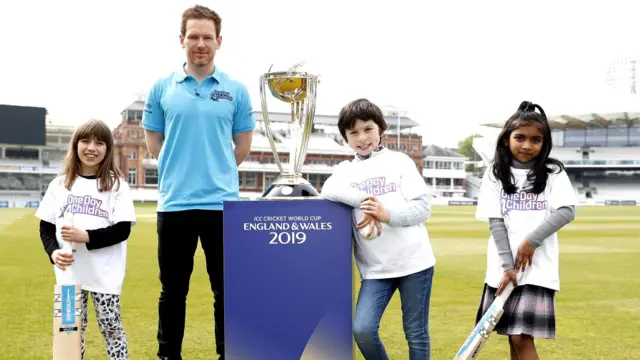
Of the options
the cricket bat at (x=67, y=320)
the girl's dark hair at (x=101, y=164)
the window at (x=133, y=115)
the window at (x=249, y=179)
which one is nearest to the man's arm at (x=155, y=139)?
the girl's dark hair at (x=101, y=164)

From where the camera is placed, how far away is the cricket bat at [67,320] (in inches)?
95.2

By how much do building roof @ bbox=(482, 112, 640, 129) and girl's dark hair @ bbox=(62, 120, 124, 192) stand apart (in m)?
50.6

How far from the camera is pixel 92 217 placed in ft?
8.63

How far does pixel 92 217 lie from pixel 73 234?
0.15 metres

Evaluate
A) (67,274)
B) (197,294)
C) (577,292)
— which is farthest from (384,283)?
(577,292)

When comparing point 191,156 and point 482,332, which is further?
point 191,156

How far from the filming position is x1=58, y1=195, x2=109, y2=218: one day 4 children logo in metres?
2.63

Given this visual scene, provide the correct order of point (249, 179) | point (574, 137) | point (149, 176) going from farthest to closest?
point (574, 137) → point (249, 179) → point (149, 176)

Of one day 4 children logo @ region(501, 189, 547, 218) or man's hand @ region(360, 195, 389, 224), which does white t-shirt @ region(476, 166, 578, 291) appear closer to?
one day 4 children logo @ region(501, 189, 547, 218)

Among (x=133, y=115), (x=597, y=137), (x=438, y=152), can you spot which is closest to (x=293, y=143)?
(x=133, y=115)

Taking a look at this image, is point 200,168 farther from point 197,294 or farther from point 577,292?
point 577,292

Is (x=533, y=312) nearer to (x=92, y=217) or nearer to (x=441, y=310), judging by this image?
(x=92, y=217)

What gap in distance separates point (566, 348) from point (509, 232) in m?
1.80

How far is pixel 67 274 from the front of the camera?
2533mm
